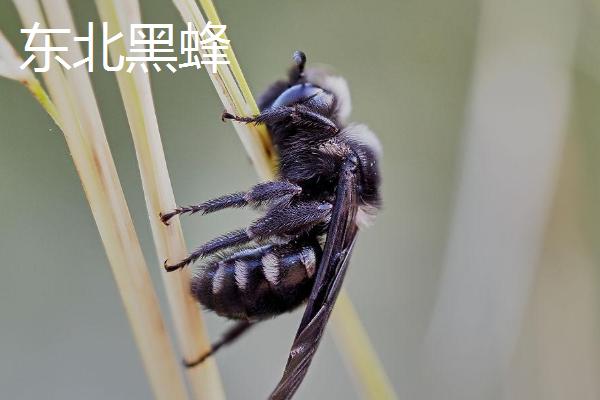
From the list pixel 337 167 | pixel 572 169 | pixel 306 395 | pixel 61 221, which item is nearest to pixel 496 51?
pixel 572 169

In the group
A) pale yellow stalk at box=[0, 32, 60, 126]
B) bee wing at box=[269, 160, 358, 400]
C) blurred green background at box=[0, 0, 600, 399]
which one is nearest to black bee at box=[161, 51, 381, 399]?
bee wing at box=[269, 160, 358, 400]

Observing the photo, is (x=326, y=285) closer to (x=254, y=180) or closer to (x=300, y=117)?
(x=300, y=117)

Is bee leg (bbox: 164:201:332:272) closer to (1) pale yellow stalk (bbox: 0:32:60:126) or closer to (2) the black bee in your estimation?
(2) the black bee

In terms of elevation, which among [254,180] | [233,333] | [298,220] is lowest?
[233,333]

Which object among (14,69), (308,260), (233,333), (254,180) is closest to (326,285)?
(308,260)

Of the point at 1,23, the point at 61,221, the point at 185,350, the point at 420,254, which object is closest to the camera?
the point at 185,350

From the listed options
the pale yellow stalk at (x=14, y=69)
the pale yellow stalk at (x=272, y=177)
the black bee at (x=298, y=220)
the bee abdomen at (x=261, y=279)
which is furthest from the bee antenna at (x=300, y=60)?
the pale yellow stalk at (x=14, y=69)

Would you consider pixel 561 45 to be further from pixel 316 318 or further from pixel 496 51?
pixel 316 318
